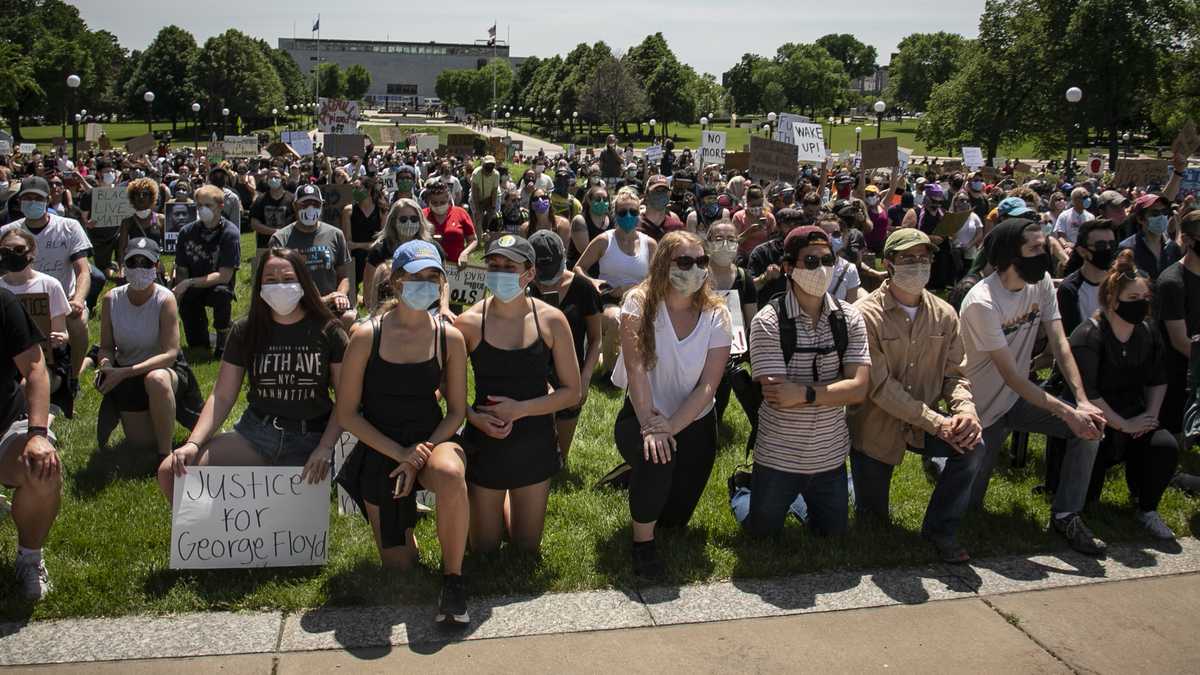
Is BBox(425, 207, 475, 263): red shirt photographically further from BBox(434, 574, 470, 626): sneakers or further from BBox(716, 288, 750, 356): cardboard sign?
BBox(434, 574, 470, 626): sneakers

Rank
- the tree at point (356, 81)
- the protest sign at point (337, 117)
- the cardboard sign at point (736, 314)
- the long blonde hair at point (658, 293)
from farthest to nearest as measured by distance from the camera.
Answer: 1. the tree at point (356, 81)
2. the protest sign at point (337, 117)
3. the cardboard sign at point (736, 314)
4. the long blonde hair at point (658, 293)

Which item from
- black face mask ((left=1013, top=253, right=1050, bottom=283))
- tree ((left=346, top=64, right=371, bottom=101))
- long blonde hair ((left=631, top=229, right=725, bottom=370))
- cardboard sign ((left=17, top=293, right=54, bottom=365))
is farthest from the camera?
tree ((left=346, top=64, right=371, bottom=101))

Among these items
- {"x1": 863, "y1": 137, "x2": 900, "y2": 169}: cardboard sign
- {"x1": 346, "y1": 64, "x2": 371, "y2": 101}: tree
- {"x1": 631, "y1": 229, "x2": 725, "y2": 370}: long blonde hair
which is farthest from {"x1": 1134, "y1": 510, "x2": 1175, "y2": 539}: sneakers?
{"x1": 346, "y1": 64, "x2": 371, "y2": 101}: tree

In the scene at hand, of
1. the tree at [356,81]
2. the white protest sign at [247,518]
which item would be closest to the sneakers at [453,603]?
the white protest sign at [247,518]

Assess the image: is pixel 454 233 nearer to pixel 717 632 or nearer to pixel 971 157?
pixel 717 632

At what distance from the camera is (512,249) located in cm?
514

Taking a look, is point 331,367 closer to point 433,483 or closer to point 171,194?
point 433,483

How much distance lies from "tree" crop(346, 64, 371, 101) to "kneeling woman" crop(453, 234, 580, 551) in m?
171

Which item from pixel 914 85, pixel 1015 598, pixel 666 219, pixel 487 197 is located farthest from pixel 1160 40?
pixel 914 85

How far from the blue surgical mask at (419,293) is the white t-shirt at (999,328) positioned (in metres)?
3.08

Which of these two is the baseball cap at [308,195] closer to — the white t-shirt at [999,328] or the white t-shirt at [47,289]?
the white t-shirt at [47,289]

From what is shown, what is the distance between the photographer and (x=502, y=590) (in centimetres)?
508

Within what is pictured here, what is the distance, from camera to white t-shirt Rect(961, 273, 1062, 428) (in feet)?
19.0

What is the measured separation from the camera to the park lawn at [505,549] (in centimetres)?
496
